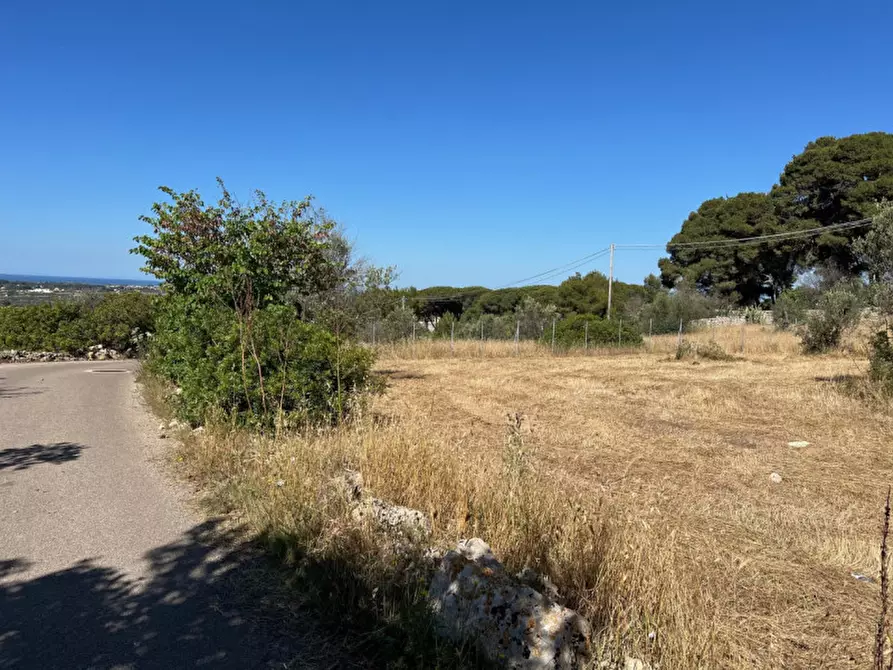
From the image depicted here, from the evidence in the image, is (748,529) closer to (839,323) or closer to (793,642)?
(793,642)

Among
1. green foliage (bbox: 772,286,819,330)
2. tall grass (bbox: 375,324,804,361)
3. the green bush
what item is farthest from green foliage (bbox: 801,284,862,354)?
the green bush

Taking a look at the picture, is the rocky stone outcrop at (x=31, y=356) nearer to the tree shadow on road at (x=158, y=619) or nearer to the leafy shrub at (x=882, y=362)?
the tree shadow on road at (x=158, y=619)

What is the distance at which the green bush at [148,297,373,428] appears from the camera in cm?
662

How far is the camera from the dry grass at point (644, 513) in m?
3.20

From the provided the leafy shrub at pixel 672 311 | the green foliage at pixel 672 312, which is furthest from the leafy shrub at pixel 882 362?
the leafy shrub at pixel 672 311

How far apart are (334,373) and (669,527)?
3.94 m

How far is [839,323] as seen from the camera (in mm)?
23312

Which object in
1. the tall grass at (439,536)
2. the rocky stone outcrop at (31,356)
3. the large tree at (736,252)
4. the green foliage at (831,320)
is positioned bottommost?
the rocky stone outcrop at (31,356)

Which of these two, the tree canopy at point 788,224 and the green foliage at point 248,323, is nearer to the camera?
the green foliage at point 248,323

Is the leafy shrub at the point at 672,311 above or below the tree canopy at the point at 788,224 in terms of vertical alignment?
below

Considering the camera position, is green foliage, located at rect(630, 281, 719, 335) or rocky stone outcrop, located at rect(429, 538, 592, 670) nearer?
rocky stone outcrop, located at rect(429, 538, 592, 670)

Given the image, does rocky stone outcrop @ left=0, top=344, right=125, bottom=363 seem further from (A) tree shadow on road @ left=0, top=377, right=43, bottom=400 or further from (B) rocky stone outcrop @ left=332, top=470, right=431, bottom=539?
(B) rocky stone outcrop @ left=332, top=470, right=431, bottom=539

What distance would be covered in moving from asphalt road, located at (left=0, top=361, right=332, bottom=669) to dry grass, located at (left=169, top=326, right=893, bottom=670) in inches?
19.4

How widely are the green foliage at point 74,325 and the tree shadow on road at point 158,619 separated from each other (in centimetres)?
1741
